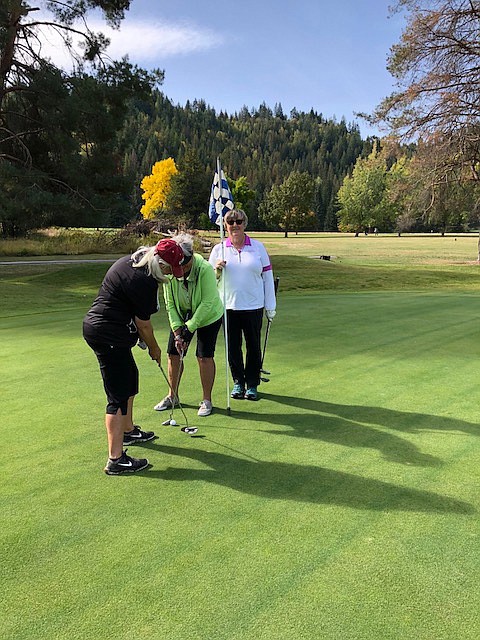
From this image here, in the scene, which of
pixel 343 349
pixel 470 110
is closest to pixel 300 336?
pixel 343 349

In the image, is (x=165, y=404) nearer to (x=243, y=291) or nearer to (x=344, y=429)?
(x=243, y=291)

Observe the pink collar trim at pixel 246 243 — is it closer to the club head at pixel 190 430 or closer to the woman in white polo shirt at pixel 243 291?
the woman in white polo shirt at pixel 243 291

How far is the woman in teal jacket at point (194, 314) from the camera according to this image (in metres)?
4.73

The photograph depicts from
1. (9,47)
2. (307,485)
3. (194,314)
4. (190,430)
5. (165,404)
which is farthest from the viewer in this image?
(9,47)

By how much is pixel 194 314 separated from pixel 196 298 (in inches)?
6.2

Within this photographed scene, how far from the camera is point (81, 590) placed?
250 cm

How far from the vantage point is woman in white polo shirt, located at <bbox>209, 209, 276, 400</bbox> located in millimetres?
5469

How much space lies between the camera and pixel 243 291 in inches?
218

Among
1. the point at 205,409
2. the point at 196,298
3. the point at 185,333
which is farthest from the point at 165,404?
the point at 196,298

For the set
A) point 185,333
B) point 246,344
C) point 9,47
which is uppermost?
point 9,47

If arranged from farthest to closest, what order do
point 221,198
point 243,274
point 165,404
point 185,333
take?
point 221,198
point 243,274
point 165,404
point 185,333

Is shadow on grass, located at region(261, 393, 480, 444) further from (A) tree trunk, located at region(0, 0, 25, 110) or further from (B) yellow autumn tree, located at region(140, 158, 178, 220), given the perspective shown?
(B) yellow autumn tree, located at region(140, 158, 178, 220)

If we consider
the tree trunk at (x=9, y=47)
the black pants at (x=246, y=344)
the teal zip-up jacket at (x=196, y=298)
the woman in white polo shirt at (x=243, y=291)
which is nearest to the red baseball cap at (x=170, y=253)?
the teal zip-up jacket at (x=196, y=298)

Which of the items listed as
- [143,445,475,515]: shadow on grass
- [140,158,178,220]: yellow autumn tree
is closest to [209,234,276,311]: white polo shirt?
[143,445,475,515]: shadow on grass
